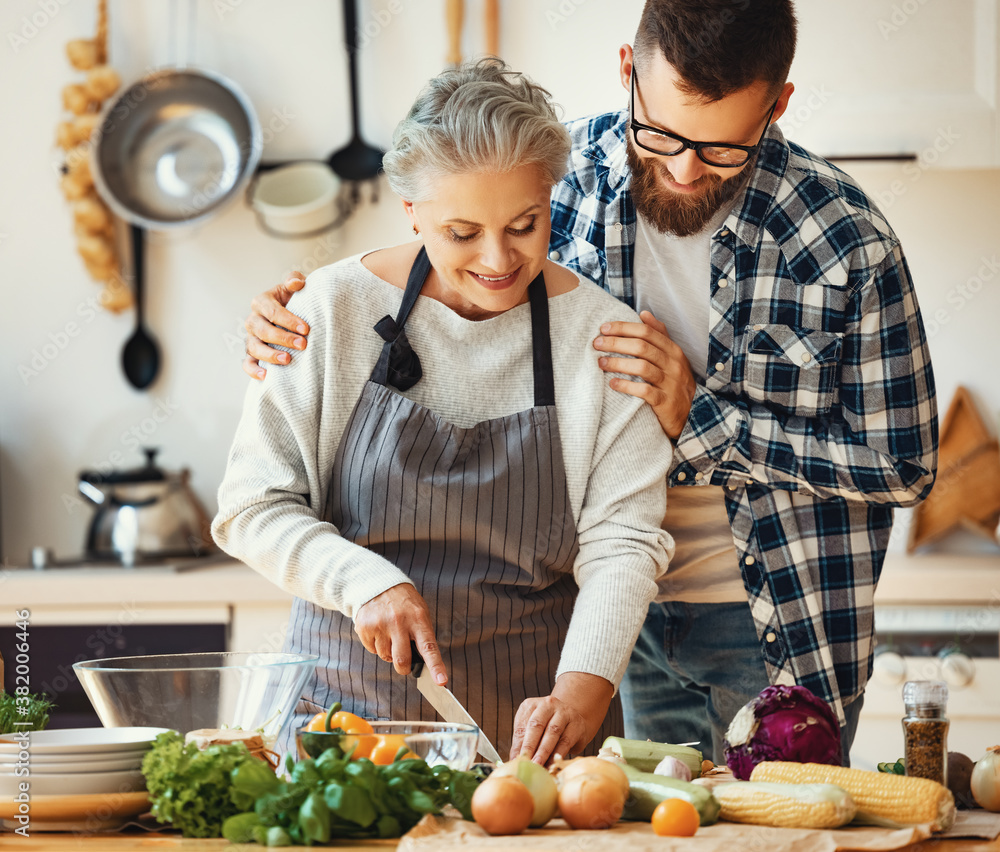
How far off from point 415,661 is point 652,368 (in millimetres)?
472

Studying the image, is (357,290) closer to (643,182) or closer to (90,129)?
(643,182)

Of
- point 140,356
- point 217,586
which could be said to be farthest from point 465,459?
point 140,356

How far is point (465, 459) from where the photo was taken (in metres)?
1.32

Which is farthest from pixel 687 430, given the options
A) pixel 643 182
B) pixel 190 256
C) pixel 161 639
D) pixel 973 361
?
pixel 190 256

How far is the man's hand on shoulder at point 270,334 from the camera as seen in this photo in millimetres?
1336

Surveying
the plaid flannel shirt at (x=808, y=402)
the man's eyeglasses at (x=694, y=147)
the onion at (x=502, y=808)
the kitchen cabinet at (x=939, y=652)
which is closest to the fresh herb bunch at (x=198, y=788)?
the onion at (x=502, y=808)

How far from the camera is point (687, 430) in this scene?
1.45 m

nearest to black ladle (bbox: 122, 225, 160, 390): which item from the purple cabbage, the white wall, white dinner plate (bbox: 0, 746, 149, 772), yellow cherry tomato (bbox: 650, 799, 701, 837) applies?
the white wall

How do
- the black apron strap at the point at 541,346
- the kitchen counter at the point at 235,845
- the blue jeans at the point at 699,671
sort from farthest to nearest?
1. the blue jeans at the point at 699,671
2. the black apron strap at the point at 541,346
3. the kitchen counter at the point at 235,845

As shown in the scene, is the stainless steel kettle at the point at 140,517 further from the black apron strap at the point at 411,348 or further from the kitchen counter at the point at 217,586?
the black apron strap at the point at 411,348

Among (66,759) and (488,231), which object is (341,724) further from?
(488,231)

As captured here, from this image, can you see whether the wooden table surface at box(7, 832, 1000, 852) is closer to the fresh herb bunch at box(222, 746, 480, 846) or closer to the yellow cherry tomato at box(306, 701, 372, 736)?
the fresh herb bunch at box(222, 746, 480, 846)

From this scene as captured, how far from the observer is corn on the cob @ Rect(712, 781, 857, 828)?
84 centimetres

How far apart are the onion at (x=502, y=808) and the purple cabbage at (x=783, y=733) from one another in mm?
251
